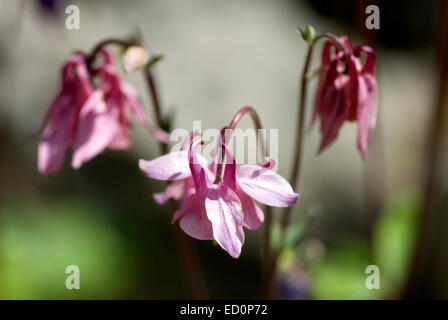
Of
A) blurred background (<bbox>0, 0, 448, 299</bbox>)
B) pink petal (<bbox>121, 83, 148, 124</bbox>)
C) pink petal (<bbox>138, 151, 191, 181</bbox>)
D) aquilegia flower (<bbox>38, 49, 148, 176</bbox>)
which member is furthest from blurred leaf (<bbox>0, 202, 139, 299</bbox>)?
pink petal (<bbox>138, 151, 191, 181</bbox>)

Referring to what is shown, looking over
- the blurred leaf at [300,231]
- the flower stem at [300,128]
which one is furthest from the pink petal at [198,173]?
the blurred leaf at [300,231]

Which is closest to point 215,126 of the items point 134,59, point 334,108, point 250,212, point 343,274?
point 343,274

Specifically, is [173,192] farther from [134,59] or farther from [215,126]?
[215,126]

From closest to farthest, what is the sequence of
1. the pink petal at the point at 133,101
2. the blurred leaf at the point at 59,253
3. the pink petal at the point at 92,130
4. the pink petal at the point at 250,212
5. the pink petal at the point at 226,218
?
the pink petal at the point at 226,218, the pink petal at the point at 250,212, the pink petal at the point at 92,130, the pink petal at the point at 133,101, the blurred leaf at the point at 59,253

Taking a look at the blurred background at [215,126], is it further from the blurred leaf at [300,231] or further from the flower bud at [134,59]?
the flower bud at [134,59]
